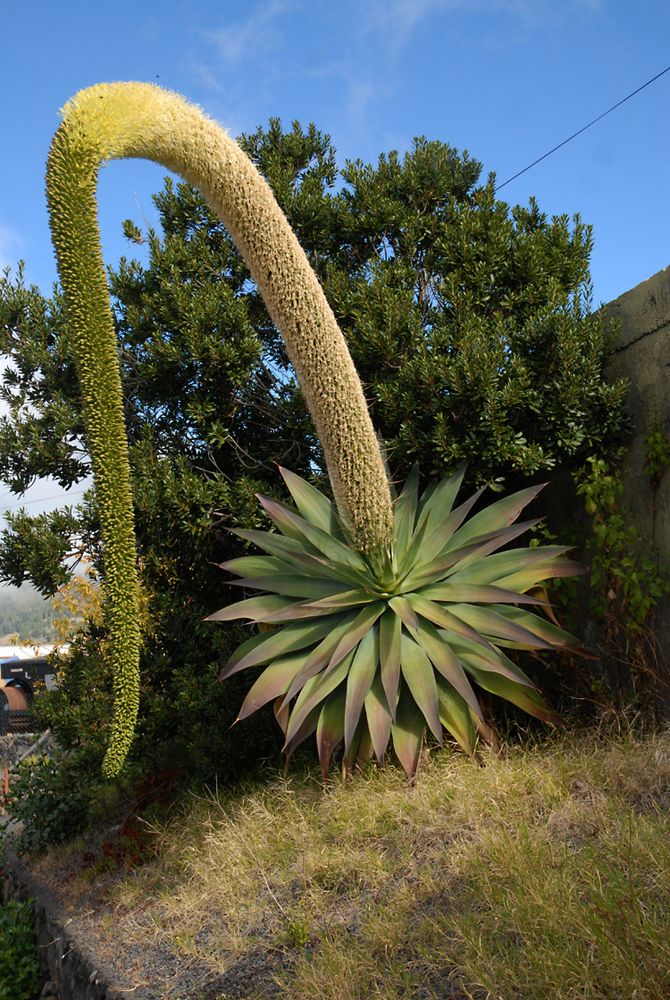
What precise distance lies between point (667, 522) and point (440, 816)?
2.77 m

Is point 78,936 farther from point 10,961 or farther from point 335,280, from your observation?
point 335,280

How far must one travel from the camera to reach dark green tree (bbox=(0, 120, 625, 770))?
6.78 meters

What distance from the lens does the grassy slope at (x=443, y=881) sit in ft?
10.7

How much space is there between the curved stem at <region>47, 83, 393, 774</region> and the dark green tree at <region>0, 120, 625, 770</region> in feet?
5.68

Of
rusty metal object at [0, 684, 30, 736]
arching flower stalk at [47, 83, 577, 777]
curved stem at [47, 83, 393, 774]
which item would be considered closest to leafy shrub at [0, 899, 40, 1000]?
arching flower stalk at [47, 83, 577, 777]

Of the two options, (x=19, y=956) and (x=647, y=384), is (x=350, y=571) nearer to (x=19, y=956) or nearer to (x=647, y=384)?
(x=647, y=384)

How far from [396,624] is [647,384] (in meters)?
2.84

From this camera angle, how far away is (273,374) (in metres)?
8.16

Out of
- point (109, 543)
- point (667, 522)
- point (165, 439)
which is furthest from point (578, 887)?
point (165, 439)

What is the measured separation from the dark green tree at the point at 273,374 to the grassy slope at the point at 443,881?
5.27 ft

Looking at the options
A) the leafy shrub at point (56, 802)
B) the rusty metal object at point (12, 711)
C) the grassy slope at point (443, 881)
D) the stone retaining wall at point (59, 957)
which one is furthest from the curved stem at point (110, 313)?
the rusty metal object at point (12, 711)

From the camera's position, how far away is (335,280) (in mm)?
7609

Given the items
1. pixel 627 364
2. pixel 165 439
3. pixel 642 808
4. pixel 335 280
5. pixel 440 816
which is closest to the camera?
pixel 642 808

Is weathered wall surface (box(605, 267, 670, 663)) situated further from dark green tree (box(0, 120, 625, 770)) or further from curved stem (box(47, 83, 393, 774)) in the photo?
curved stem (box(47, 83, 393, 774))
